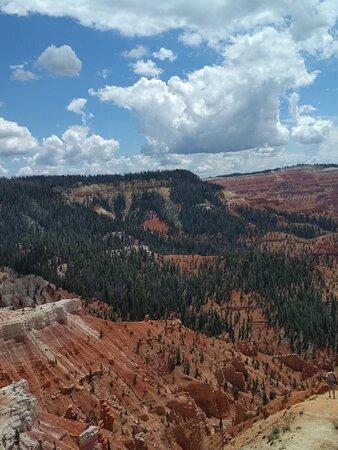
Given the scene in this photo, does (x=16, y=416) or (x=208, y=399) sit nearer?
(x=16, y=416)

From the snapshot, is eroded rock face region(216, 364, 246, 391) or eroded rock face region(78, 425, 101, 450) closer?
eroded rock face region(78, 425, 101, 450)

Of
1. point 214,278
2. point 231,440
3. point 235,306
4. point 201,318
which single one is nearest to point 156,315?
point 201,318

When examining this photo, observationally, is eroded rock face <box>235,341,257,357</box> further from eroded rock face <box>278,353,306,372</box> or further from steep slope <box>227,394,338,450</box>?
steep slope <box>227,394,338,450</box>

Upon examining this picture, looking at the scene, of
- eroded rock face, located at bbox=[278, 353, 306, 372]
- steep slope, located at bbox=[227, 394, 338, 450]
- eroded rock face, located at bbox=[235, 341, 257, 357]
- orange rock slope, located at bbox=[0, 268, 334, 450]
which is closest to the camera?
steep slope, located at bbox=[227, 394, 338, 450]

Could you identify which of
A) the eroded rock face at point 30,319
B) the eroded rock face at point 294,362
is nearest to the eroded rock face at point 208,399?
the eroded rock face at point 30,319

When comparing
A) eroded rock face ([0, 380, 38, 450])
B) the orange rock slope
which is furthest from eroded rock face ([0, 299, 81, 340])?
eroded rock face ([0, 380, 38, 450])

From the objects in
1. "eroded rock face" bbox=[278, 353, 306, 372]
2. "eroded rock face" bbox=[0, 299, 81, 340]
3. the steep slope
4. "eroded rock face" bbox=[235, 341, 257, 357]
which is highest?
"eroded rock face" bbox=[0, 299, 81, 340]

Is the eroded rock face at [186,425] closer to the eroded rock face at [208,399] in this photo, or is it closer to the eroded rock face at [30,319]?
the eroded rock face at [208,399]

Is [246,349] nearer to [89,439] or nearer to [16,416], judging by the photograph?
[89,439]

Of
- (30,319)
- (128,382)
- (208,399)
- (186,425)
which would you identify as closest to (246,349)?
(208,399)
